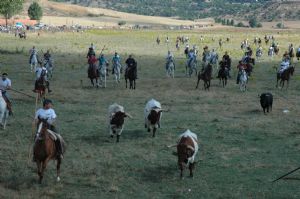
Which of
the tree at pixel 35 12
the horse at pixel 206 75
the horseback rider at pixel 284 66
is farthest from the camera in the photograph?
the tree at pixel 35 12

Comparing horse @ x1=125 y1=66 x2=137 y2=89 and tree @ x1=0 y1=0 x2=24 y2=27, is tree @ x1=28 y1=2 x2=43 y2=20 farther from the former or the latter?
horse @ x1=125 y1=66 x2=137 y2=89

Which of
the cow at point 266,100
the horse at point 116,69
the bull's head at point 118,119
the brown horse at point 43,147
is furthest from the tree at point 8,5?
the brown horse at point 43,147

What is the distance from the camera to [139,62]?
48.8 metres

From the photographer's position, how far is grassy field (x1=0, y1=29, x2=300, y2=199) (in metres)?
13.9

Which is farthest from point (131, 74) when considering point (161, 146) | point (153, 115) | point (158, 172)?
point (158, 172)

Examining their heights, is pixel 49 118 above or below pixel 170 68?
above

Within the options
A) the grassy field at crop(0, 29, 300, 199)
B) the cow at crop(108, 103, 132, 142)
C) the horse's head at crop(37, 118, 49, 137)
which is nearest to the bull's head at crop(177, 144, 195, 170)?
the grassy field at crop(0, 29, 300, 199)

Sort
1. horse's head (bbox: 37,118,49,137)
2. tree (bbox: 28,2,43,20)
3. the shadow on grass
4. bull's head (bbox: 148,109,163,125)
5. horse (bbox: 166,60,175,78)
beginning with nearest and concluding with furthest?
horse's head (bbox: 37,118,49,137) → the shadow on grass → bull's head (bbox: 148,109,163,125) → horse (bbox: 166,60,175,78) → tree (bbox: 28,2,43,20)

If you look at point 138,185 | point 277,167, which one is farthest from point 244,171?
point 138,185

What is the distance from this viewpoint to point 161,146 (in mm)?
18141

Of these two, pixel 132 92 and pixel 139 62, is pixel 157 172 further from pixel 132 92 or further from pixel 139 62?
pixel 139 62

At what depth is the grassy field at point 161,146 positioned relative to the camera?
13855 mm

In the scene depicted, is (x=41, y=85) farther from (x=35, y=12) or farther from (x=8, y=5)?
(x=35, y=12)

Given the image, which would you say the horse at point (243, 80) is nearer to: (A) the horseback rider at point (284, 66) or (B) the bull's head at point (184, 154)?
(A) the horseback rider at point (284, 66)
